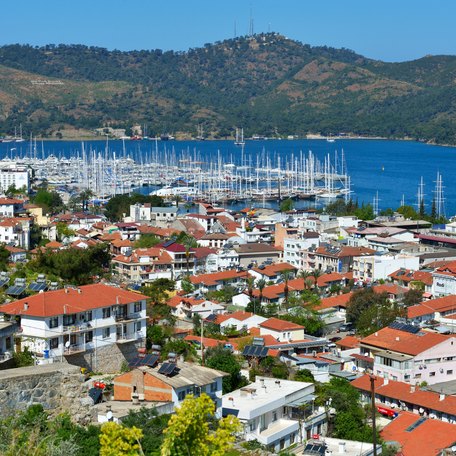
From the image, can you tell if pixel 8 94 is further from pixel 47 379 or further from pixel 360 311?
pixel 47 379

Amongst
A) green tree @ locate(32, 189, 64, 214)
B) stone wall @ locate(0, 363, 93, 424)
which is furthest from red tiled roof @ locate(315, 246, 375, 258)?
stone wall @ locate(0, 363, 93, 424)

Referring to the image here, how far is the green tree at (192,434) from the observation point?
359cm

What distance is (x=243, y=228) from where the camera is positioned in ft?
98.4

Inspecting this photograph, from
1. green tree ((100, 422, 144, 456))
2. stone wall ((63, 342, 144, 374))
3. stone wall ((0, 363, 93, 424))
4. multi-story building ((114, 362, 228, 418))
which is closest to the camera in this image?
green tree ((100, 422, 144, 456))

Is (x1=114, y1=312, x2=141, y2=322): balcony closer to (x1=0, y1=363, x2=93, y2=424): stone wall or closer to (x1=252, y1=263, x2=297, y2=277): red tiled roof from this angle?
(x1=0, y1=363, x2=93, y2=424): stone wall

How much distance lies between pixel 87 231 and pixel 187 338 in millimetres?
15762

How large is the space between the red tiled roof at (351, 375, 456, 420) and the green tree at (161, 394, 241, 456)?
8216 millimetres

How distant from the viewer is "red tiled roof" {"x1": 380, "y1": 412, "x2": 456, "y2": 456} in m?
9.53

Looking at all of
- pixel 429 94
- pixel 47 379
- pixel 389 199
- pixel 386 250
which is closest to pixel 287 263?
pixel 386 250

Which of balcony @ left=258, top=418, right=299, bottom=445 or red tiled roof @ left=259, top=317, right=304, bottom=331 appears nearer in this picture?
balcony @ left=258, top=418, right=299, bottom=445

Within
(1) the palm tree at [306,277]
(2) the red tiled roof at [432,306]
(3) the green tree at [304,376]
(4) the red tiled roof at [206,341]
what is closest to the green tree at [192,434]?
(3) the green tree at [304,376]

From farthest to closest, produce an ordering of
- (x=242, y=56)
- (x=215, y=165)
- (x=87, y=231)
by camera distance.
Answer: (x=242, y=56), (x=215, y=165), (x=87, y=231)

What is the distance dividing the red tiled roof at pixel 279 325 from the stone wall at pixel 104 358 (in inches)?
176

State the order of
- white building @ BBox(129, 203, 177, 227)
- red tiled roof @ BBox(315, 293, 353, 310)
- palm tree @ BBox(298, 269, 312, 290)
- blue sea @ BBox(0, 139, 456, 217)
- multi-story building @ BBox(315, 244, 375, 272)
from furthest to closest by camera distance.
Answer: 1. blue sea @ BBox(0, 139, 456, 217)
2. white building @ BBox(129, 203, 177, 227)
3. multi-story building @ BBox(315, 244, 375, 272)
4. palm tree @ BBox(298, 269, 312, 290)
5. red tiled roof @ BBox(315, 293, 353, 310)
